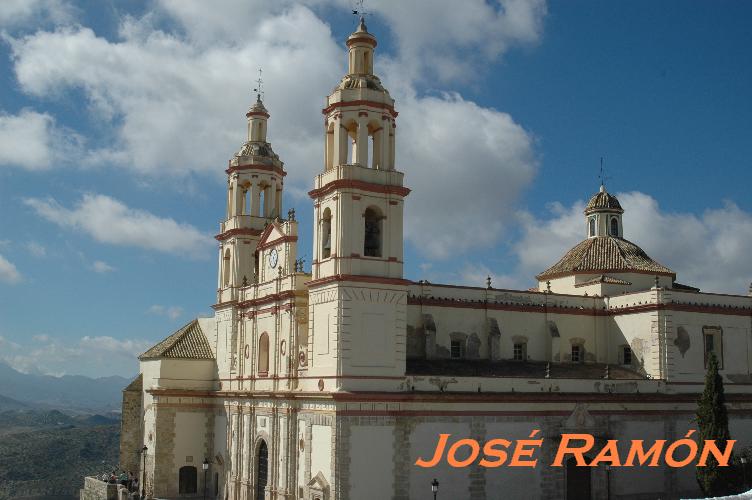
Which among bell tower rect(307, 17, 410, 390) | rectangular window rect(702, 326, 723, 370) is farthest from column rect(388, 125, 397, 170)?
rectangular window rect(702, 326, 723, 370)

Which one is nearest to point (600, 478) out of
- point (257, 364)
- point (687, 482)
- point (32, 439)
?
point (687, 482)

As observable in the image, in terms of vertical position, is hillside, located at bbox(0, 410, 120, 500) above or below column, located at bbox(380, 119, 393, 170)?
below

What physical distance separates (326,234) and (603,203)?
20.4 metres

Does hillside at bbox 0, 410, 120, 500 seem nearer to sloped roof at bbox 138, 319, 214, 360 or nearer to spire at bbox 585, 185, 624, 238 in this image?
sloped roof at bbox 138, 319, 214, 360

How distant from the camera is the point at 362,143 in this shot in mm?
35406

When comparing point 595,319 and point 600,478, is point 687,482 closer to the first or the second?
point 600,478

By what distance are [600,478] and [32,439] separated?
12769cm

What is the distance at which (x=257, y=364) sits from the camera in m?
42.4

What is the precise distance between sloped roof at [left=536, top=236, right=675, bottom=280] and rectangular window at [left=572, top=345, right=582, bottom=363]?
494cm

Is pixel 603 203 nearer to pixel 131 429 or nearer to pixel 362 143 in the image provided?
pixel 362 143

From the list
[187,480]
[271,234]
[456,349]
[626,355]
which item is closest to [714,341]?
[626,355]

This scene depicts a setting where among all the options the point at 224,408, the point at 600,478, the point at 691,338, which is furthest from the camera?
the point at 224,408

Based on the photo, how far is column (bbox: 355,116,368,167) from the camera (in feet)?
115

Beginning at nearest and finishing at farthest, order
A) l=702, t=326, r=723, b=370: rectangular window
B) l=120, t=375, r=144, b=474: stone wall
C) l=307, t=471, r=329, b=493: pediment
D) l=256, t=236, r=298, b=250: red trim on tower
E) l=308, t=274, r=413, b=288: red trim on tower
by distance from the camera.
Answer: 1. l=307, t=471, r=329, b=493: pediment
2. l=308, t=274, r=413, b=288: red trim on tower
3. l=256, t=236, r=298, b=250: red trim on tower
4. l=702, t=326, r=723, b=370: rectangular window
5. l=120, t=375, r=144, b=474: stone wall
